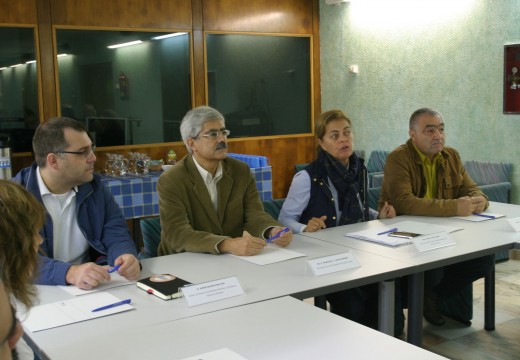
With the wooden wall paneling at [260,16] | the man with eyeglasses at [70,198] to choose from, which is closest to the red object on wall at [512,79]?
the wooden wall paneling at [260,16]

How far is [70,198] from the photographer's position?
8.71 feet

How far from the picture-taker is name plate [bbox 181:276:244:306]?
2062 mm

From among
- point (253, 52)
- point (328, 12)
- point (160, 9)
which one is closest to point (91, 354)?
point (160, 9)

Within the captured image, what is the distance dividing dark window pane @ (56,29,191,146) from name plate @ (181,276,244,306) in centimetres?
449

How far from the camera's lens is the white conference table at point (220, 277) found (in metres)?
1.87

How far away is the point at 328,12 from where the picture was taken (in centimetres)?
764

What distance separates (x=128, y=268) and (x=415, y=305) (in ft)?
3.83

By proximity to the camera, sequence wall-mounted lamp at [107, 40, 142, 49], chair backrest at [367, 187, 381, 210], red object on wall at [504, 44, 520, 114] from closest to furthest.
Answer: chair backrest at [367, 187, 381, 210], red object on wall at [504, 44, 520, 114], wall-mounted lamp at [107, 40, 142, 49]

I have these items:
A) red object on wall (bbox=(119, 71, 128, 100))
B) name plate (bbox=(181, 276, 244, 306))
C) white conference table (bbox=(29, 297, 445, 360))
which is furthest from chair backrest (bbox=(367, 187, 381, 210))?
red object on wall (bbox=(119, 71, 128, 100))

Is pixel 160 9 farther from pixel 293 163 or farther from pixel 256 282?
pixel 256 282

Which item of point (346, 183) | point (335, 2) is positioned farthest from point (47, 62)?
point (346, 183)

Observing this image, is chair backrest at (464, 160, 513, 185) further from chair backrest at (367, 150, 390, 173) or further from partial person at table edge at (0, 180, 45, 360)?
partial person at table edge at (0, 180, 45, 360)

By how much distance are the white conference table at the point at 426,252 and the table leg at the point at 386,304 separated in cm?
12

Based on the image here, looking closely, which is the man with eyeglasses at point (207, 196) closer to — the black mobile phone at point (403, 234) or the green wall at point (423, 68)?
the black mobile phone at point (403, 234)
